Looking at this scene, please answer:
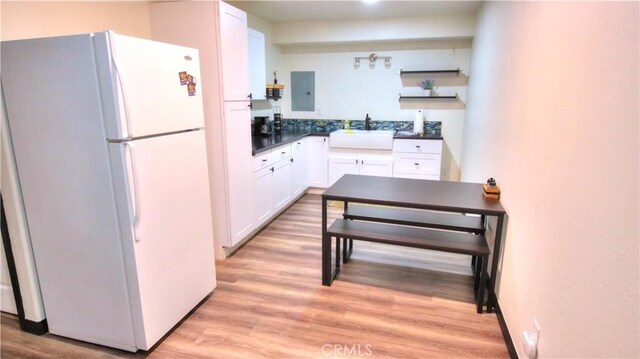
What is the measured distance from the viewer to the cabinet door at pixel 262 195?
334 centimetres

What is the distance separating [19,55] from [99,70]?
0.51 metres

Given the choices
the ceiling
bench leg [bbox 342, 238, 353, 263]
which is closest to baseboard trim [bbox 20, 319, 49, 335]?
bench leg [bbox 342, 238, 353, 263]

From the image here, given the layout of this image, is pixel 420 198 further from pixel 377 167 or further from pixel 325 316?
pixel 377 167

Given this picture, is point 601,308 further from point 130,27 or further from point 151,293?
point 130,27

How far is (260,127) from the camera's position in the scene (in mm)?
4359

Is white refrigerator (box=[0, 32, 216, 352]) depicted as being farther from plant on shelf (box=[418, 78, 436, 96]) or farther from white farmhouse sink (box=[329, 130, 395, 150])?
plant on shelf (box=[418, 78, 436, 96])

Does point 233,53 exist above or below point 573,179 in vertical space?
above

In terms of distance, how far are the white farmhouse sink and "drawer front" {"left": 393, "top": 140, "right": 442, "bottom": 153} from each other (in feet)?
0.35

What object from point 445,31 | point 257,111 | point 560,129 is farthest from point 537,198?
point 257,111

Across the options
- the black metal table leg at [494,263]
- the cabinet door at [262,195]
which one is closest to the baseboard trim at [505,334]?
the black metal table leg at [494,263]

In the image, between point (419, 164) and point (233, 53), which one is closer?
point (233, 53)

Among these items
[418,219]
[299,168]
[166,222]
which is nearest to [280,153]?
[299,168]

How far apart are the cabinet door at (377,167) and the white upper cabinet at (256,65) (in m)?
1.64

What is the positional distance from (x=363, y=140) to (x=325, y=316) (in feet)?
9.25
